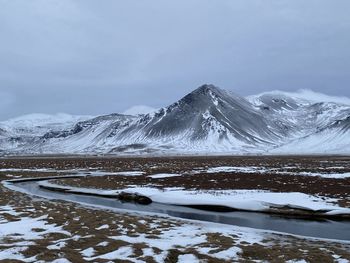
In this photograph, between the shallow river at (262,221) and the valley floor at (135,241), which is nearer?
the valley floor at (135,241)

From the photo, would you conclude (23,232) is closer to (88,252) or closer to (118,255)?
(88,252)

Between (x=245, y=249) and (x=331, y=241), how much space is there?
17.5ft

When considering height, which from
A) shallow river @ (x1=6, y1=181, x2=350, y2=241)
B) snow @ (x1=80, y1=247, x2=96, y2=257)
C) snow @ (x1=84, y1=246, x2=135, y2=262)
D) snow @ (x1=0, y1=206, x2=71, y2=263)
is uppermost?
snow @ (x1=0, y1=206, x2=71, y2=263)

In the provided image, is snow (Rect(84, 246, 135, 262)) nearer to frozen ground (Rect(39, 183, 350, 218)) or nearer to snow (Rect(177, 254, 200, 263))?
snow (Rect(177, 254, 200, 263))

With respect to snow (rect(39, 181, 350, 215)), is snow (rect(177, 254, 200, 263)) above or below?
below

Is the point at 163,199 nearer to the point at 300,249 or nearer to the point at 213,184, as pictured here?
the point at 213,184

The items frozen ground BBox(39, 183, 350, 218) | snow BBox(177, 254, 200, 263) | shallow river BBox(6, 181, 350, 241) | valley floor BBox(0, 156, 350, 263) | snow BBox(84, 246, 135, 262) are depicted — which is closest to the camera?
snow BBox(177, 254, 200, 263)

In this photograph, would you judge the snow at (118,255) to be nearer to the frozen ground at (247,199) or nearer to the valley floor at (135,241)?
the valley floor at (135,241)

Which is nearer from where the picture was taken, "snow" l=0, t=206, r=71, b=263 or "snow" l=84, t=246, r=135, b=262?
"snow" l=84, t=246, r=135, b=262

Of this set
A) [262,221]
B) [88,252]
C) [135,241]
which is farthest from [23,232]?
[262,221]

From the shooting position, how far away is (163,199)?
35.6m

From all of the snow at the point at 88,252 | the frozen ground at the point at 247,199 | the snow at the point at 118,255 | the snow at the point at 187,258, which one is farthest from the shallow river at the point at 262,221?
the snow at the point at 88,252

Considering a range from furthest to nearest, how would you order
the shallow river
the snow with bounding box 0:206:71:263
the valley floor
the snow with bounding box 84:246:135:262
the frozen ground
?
the frozen ground
the shallow river
the valley floor
the snow with bounding box 0:206:71:263
the snow with bounding box 84:246:135:262

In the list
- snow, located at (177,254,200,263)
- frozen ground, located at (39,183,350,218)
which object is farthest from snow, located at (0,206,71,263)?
frozen ground, located at (39,183,350,218)
